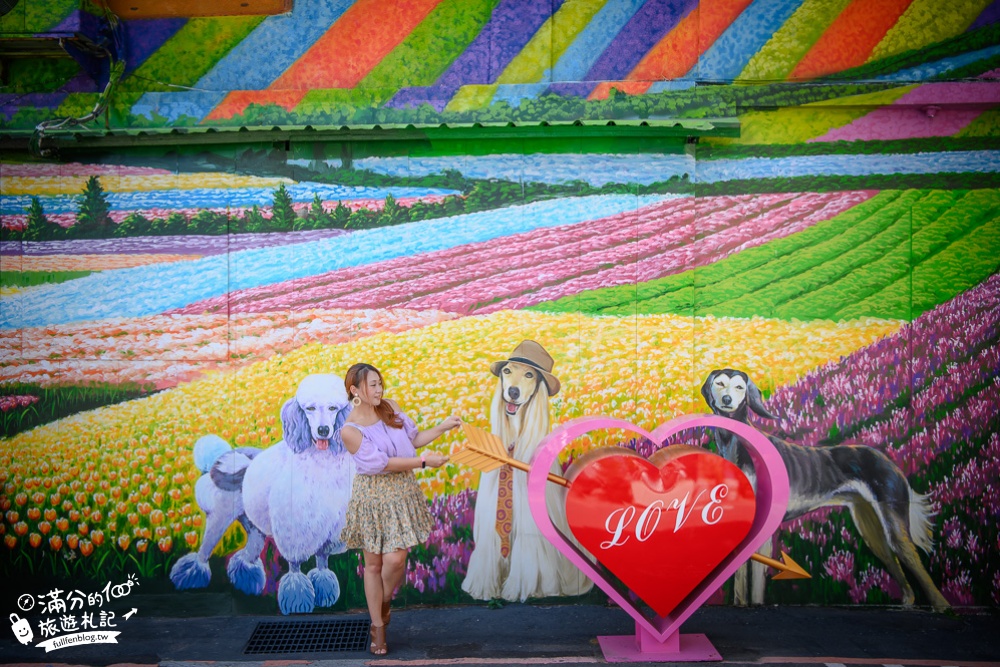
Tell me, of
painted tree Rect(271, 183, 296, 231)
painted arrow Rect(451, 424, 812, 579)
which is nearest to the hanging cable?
painted tree Rect(271, 183, 296, 231)

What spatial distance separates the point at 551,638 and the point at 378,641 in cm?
116

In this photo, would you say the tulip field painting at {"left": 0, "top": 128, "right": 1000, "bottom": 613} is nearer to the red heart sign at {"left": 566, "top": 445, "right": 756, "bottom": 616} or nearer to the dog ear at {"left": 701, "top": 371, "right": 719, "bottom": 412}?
the dog ear at {"left": 701, "top": 371, "right": 719, "bottom": 412}

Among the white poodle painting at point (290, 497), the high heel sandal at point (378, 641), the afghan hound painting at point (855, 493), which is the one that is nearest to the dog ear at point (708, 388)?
the afghan hound painting at point (855, 493)

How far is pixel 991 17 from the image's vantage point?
627cm

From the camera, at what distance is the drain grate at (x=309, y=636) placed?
561 centimetres

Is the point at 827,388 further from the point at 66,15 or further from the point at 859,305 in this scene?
the point at 66,15

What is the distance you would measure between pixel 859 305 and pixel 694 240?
133 centimetres

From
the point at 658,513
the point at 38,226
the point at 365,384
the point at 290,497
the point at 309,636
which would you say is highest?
the point at 38,226

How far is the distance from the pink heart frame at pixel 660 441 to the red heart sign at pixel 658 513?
100mm

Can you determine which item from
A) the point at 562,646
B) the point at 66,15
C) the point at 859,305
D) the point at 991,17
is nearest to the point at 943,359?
the point at 859,305

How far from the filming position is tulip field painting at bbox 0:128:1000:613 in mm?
6277

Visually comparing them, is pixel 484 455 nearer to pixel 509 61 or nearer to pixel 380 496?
pixel 380 496

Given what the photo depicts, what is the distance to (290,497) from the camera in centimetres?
627

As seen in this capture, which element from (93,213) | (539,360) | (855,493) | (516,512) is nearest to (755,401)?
(855,493)
